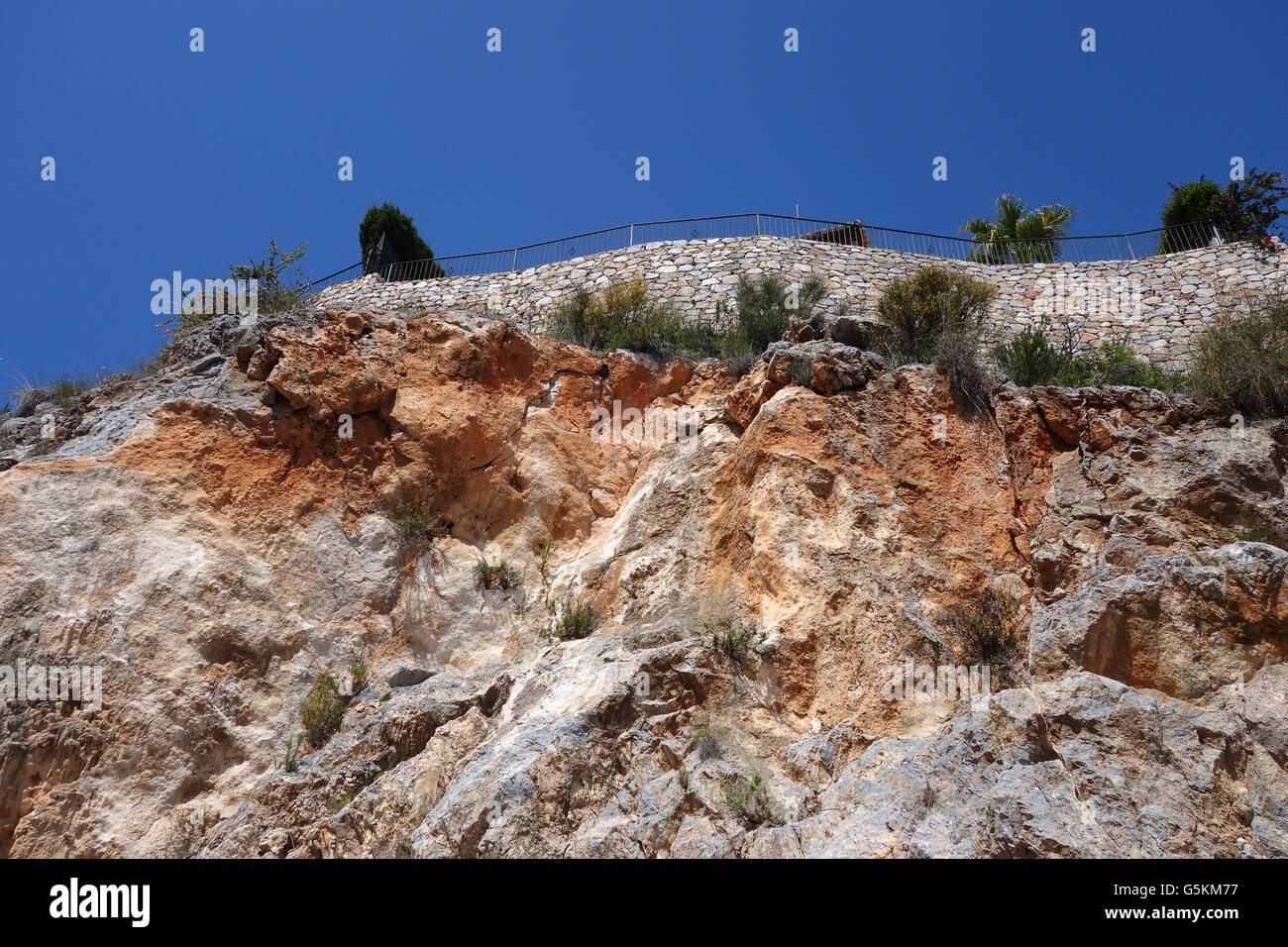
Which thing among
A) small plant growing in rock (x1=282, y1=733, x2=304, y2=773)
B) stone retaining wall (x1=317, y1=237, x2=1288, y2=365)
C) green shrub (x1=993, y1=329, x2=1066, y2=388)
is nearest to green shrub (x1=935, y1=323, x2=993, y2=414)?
green shrub (x1=993, y1=329, x2=1066, y2=388)

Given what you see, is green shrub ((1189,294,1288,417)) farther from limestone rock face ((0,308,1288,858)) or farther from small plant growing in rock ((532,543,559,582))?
small plant growing in rock ((532,543,559,582))

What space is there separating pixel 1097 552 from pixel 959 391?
6.88ft

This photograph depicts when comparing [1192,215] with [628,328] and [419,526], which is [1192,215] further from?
[419,526]

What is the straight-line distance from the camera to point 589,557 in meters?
8.09

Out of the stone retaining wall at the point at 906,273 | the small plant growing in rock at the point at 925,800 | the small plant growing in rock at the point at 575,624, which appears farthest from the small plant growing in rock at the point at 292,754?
the stone retaining wall at the point at 906,273

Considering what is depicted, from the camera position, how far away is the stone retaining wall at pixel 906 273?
45.0 ft

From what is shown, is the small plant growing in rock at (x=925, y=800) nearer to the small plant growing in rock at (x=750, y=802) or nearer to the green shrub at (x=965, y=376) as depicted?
the small plant growing in rock at (x=750, y=802)

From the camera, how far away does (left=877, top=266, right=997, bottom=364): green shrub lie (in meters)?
9.66

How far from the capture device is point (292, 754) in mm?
6621

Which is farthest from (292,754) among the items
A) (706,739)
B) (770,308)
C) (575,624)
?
(770,308)

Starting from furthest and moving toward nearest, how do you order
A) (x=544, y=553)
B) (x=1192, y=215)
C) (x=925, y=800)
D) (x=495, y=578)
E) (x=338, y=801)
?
(x=1192, y=215) < (x=544, y=553) < (x=495, y=578) < (x=338, y=801) < (x=925, y=800)

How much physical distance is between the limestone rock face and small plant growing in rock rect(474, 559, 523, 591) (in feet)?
0.09

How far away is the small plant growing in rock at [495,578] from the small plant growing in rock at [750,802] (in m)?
3.11

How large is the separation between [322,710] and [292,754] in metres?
0.37
